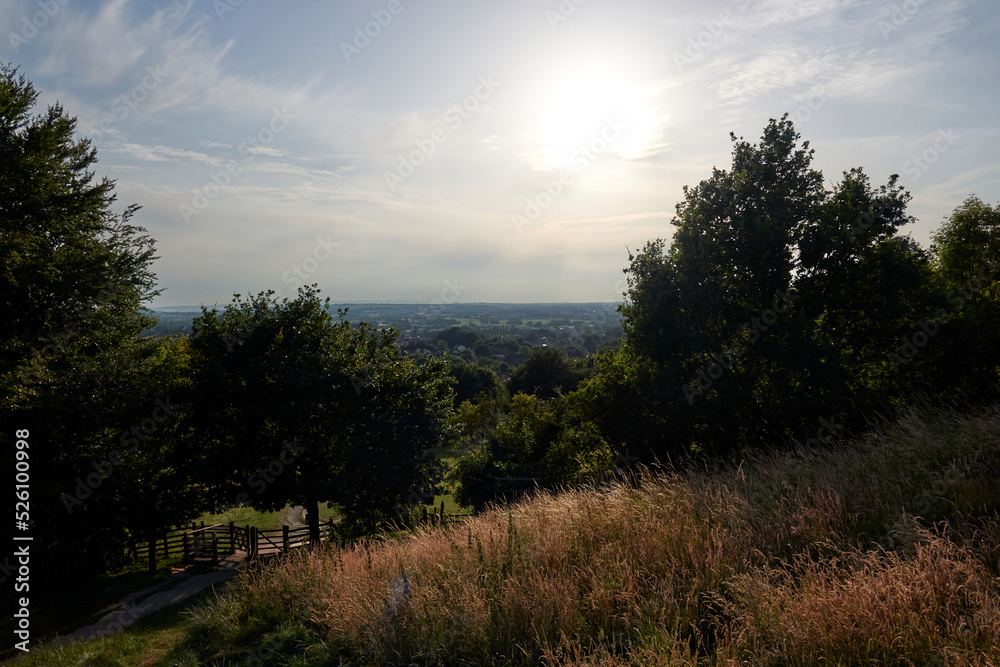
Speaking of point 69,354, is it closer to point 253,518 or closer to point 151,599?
point 151,599

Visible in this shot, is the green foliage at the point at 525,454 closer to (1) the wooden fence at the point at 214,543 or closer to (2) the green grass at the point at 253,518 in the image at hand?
(1) the wooden fence at the point at 214,543

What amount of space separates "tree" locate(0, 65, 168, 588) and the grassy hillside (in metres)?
11.1

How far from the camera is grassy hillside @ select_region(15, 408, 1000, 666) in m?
3.72

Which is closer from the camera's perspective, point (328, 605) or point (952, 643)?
point (952, 643)

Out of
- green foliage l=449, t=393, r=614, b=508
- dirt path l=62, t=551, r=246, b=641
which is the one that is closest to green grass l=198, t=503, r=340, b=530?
green foliage l=449, t=393, r=614, b=508

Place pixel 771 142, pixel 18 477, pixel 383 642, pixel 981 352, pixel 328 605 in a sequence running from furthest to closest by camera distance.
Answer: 1. pixel 771 142
2. pixel 981 352
3. pixel 18 477
4. pixel 328 605
5. pixel 383 642

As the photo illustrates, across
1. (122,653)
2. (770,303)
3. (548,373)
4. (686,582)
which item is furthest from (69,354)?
(548,373)

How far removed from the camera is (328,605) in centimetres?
652

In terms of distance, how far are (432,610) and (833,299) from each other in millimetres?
17896

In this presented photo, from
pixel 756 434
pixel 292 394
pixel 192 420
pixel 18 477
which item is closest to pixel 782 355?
pixel 756 434

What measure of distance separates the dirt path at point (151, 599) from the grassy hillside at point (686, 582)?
586 centimetres

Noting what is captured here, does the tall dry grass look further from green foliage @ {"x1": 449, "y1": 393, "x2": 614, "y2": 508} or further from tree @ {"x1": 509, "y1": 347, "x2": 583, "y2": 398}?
tree @ {"x1": 509, "y1": 347, "x2": 583, "y2": 398}

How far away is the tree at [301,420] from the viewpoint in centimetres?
1830

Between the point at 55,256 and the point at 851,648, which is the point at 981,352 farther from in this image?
the point at 55,256
